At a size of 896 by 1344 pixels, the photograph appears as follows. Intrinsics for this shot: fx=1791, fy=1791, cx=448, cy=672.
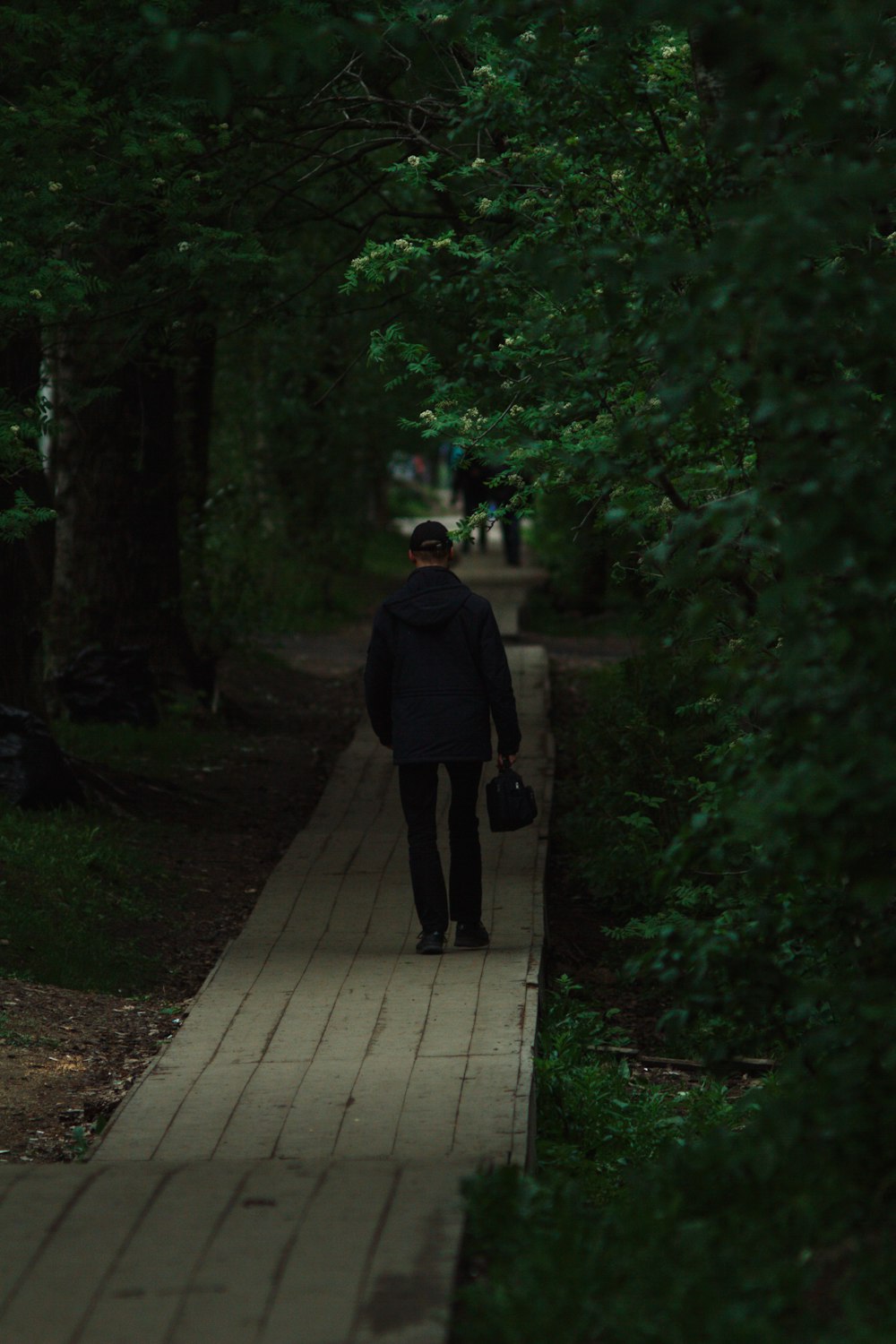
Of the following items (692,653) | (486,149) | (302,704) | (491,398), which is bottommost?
(302,704)

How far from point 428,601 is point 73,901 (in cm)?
274

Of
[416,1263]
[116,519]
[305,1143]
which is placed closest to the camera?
[416,1263]

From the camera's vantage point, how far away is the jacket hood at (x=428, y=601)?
24.9 ft

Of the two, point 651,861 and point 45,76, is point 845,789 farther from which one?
point 45,76

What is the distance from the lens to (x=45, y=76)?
30.3 ft

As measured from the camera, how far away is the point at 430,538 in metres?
7.76

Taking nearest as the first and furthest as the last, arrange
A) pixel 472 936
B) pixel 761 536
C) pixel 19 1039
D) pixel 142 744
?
pixel 761 536, pixel 19 1039, pixel 472 936, pixel 142 744

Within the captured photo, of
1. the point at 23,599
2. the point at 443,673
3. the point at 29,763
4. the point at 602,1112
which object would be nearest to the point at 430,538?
the point at 443,673

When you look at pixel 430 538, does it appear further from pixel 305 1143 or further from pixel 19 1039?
pixel 305 1143

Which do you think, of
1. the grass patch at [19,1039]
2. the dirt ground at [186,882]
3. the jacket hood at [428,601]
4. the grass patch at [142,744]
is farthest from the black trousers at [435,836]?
the grass patch at [142,744]

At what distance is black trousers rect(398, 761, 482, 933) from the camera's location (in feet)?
25.1

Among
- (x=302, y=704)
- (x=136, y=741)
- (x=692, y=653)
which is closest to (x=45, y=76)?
(x=692, y=653)

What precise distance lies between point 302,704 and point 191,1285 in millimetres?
13638

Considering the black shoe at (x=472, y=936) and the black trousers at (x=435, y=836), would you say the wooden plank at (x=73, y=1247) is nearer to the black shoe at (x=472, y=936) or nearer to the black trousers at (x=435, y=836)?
the black trousers at (x=435, y=836)
